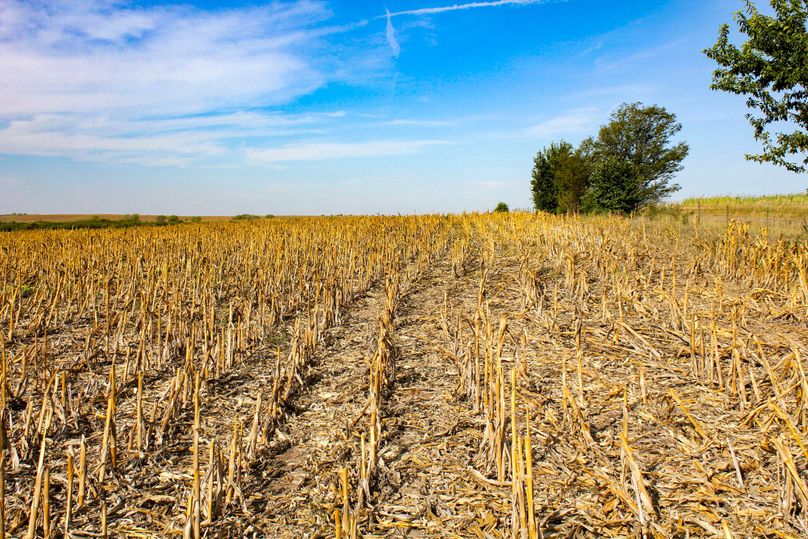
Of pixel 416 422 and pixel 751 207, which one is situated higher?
pixel 751 207

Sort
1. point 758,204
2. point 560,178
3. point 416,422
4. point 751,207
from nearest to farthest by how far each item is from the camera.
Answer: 1. point 416,422
2. point 751,207
3. point 758,204
4. point 560,178

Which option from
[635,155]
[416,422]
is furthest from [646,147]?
[416,422]

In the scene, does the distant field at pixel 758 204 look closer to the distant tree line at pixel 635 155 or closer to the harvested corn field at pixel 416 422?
the distant tree line at pixel 635 155

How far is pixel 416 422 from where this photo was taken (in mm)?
4062

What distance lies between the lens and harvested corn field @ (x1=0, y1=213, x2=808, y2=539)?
284cm

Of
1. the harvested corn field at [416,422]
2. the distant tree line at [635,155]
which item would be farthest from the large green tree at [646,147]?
the harvested corn field at [416,422]

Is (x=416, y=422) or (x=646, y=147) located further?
(x=646, y=147)

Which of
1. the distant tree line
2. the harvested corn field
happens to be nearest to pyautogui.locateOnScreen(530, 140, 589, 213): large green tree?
the distant tree line

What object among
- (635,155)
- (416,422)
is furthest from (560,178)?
(416,422)

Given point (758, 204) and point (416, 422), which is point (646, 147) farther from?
point (416, 422)

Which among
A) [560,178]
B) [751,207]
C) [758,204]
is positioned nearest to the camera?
[751,207]

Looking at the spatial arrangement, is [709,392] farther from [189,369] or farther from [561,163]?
[561,163]

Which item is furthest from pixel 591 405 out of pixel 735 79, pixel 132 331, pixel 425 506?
pixel 735 79

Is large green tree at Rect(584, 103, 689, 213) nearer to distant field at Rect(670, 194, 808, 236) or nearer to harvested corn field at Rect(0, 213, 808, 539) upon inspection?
distant field at Rect(670, 194, 808, 236)
